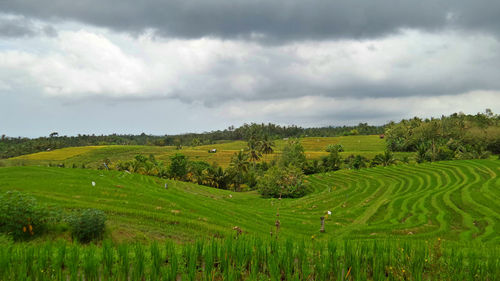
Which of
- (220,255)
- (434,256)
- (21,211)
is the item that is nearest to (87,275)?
(220,255)

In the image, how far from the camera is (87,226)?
36.0 feet

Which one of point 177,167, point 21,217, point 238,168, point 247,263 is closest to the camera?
point 247,263

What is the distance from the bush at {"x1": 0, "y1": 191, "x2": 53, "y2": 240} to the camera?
407 inches

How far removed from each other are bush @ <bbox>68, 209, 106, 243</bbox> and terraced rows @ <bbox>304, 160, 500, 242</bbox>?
1709 cm

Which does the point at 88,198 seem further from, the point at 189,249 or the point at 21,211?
the point at 189,249

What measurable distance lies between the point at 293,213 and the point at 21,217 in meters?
27.3

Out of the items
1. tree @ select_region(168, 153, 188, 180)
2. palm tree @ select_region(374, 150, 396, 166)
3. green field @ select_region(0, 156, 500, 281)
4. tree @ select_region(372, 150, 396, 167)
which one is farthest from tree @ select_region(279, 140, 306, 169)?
green field @ select_region(0, 156, 500, 281)

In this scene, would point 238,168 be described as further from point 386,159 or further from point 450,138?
point 450,138

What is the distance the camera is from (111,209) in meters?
16.1

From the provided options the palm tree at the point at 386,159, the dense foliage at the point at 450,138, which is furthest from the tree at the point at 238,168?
the dense foliage at the point at 450,138

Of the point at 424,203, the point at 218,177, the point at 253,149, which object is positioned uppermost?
the point at 253,149

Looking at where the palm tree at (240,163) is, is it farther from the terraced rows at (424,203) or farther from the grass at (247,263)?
the grass at (247,263)

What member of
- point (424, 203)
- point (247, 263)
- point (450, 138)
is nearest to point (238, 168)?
point (424, 203)

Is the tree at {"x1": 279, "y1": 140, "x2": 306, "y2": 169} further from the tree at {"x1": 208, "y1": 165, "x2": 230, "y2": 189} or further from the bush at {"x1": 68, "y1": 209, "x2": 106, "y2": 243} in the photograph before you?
the bush at {"x1": 68, "y1": 209, "x2": 106, "y2": 243}
